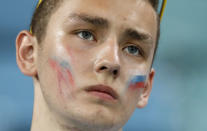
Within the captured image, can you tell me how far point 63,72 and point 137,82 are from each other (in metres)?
0.35

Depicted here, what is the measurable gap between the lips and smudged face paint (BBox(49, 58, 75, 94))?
0.28 feet

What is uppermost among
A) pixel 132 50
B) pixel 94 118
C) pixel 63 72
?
pixel 132 50

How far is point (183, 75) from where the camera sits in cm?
251

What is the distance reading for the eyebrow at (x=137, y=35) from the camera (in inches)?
55.9

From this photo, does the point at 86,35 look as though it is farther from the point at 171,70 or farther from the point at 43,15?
the point at 171,70

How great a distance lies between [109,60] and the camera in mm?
1296

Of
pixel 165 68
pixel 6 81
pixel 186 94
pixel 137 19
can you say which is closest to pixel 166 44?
pixel 165 68

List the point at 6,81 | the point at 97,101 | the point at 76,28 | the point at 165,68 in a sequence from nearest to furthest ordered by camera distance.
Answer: the point at 97,101, the point at 76,28, the point at 6,81, the point at 165,68

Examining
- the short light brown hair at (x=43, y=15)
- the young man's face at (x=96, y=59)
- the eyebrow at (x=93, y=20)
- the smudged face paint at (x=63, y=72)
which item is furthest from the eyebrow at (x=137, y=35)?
Result: the smudged face paint at (x=63, y=72)

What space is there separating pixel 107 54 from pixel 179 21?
1.41m

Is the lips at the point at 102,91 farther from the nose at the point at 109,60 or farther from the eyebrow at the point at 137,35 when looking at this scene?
the eyebrow at the point at 137,35

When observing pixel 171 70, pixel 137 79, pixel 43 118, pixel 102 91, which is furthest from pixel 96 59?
pixel 171 70

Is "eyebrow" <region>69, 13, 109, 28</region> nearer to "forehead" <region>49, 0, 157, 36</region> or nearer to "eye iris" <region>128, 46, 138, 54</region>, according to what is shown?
"forehead" <region>49, 0, 157, 36</region>

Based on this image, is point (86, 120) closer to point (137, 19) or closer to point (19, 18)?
point (137, 19)
